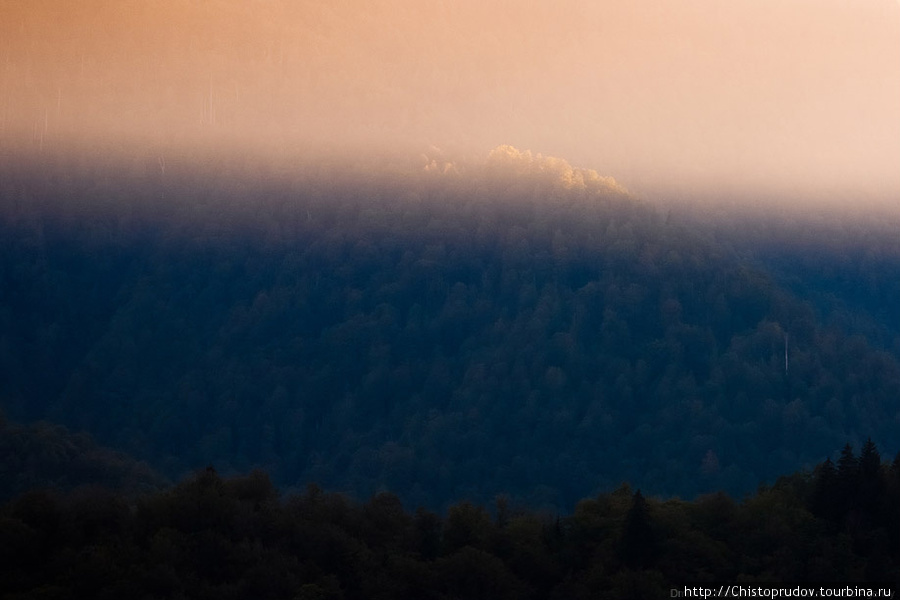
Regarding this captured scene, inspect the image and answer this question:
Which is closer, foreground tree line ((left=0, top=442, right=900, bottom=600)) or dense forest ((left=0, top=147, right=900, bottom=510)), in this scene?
foreground tree line ((left=0, top=442, right=900, bottom=600))

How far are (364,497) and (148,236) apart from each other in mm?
39756

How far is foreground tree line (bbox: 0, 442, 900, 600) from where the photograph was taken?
152 ft

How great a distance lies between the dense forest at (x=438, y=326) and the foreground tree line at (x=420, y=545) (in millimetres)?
31332

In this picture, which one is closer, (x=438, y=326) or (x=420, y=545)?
(x=420, y=545)

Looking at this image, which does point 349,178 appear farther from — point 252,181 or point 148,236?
point 148,236

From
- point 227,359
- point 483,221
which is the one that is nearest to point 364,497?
point 227,359

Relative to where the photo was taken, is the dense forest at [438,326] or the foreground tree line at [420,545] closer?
the foreground tree line at [420,545]

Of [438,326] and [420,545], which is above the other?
[438,326]

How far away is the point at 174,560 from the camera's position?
46.8 metres

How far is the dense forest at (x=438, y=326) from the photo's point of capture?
91.8 meters

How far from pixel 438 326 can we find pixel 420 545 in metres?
53.2

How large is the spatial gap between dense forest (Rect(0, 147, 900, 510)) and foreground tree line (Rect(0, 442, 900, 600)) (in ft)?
103

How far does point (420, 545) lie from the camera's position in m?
51.3

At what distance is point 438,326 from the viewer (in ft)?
341
